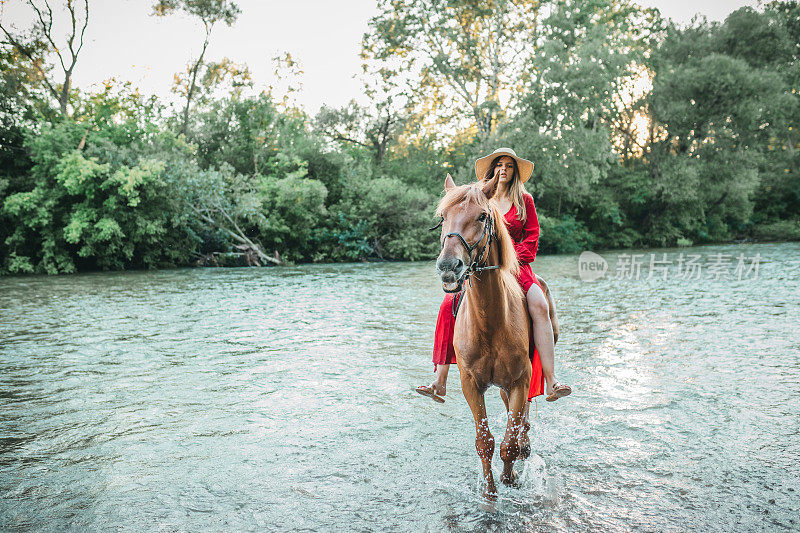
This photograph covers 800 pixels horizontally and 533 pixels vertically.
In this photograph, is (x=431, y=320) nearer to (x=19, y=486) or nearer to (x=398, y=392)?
(x=398, y=392)

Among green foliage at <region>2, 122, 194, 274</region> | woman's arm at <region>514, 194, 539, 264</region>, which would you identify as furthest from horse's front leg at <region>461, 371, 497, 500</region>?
green foliage at <region>2, 122, 194, 274</region>

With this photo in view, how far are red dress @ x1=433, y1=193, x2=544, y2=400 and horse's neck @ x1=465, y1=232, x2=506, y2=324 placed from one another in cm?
65

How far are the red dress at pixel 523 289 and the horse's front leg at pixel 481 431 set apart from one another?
1.61 feet

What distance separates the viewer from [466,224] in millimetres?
3256

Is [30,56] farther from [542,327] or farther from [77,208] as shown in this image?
[542,327]

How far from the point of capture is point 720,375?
22.7ft

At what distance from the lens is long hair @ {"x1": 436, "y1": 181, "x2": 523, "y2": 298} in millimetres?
3369

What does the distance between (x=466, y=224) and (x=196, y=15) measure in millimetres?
35754

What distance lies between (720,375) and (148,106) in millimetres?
26436

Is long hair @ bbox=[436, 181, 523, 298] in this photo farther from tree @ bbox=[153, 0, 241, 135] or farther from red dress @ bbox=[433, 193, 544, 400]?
tree @ bbox=[153, 0, 241, 135]

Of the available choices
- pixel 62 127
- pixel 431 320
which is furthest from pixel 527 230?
pixel 62 127

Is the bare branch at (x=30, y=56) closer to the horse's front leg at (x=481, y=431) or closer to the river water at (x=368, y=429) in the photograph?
the river water at (x=368, y=429)

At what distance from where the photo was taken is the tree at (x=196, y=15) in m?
32.9

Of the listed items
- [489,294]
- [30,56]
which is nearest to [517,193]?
[489,294]
